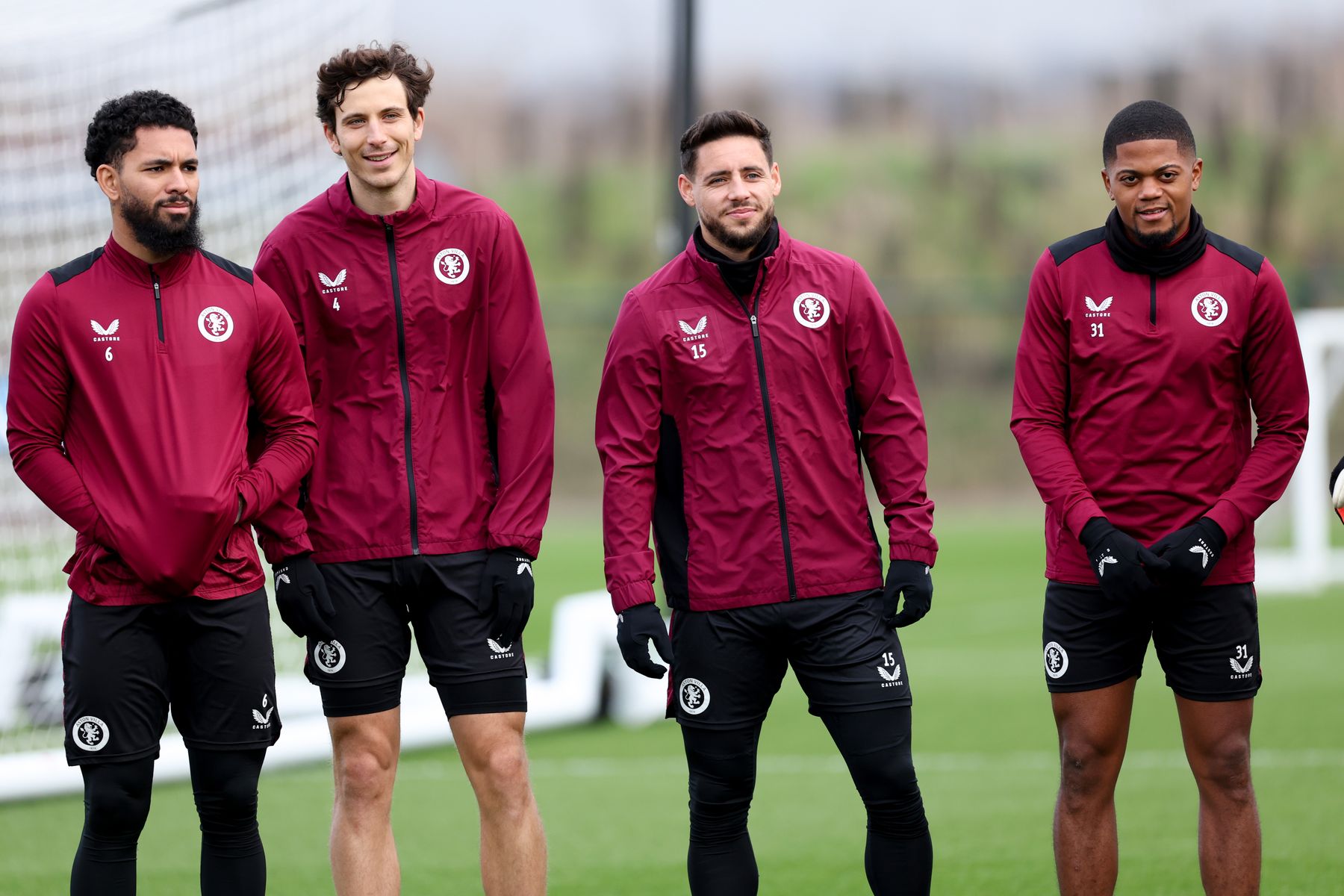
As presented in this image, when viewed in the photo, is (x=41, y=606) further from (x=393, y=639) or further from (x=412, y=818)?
(x=393, y=639)

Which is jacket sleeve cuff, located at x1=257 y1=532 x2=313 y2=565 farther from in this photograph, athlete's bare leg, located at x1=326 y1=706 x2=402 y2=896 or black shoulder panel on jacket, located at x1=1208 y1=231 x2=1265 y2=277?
black shoulder panel on jacket, located at x1=1208 y1=231 x2=1265 y2=277

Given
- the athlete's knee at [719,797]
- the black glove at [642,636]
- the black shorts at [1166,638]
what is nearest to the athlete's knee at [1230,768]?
the black shorts at [1166,638]

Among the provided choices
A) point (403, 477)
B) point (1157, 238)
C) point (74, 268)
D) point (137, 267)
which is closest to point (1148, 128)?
point (1157, 238)

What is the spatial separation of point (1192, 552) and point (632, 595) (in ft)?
3.99

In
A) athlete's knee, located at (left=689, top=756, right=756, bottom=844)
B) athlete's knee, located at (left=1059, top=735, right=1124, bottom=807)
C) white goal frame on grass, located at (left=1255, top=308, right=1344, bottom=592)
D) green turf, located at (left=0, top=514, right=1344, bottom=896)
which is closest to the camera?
athlete's knee, located at (left=689, top=756, right=756, bottom=844)

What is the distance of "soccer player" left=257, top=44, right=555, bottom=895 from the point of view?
388 centimetres

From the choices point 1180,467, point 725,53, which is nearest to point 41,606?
point 1180,467

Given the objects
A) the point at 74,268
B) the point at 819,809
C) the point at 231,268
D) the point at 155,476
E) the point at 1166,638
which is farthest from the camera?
the point at 819,809

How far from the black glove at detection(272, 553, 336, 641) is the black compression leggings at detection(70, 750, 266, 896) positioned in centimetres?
29

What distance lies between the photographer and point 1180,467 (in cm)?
390

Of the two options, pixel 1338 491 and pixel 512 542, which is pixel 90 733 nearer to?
pixel 512 542

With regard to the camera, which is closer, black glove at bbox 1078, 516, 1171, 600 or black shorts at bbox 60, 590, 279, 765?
black shorts at bbox 60, 590, 279, 765

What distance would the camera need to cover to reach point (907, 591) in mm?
3795

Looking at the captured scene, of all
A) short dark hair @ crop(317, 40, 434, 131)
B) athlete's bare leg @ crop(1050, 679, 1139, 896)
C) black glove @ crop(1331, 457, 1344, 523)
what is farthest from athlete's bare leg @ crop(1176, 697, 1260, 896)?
short dark hair @ crop(317, 40, 434, 131)
